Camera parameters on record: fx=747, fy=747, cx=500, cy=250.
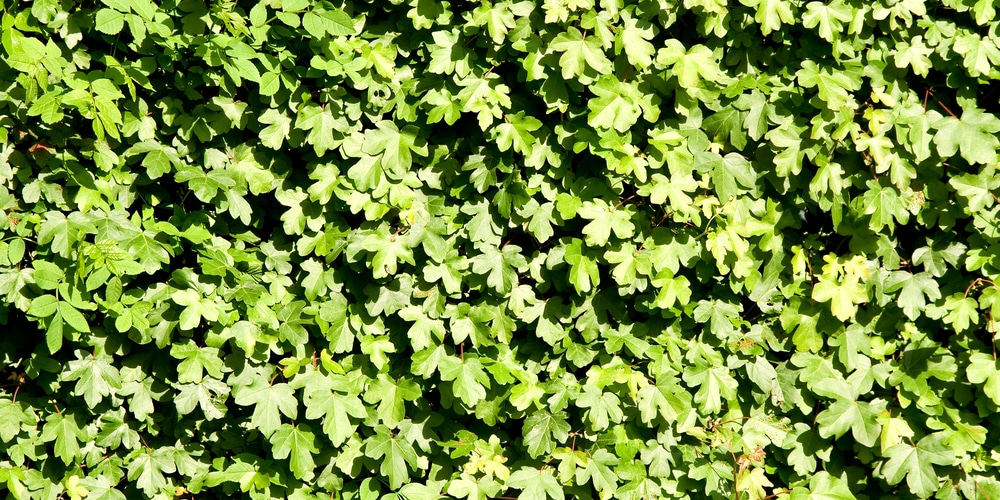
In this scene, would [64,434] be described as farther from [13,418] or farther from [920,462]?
[920,462]

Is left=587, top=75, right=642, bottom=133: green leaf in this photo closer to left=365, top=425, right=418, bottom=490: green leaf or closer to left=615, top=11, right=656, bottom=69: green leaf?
left=615, top=11, right=656, bottom=69: green leaf

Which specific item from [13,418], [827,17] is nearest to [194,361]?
[13,418]

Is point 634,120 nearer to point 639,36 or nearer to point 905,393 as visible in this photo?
point 639,36

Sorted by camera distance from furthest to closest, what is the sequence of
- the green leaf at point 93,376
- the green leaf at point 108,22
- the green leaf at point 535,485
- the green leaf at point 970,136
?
1. the green leaf at point 535,485
2. the green leaf at point 93,376
3. the green leaf at point 970,136
4. the green leaf at point 108,22

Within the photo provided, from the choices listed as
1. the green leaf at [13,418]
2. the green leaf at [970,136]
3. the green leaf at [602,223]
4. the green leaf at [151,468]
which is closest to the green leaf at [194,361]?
the green leaf at [151,468]

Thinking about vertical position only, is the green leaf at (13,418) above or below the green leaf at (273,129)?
below

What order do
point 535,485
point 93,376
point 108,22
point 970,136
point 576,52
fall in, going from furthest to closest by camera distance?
point 535,485 → point 93,376 → point 970,136 → point 576,52 → point 108,22

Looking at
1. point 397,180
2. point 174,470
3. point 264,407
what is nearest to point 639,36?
point 397,180

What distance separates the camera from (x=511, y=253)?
2975 millimetres

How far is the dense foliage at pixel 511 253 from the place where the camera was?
280cm

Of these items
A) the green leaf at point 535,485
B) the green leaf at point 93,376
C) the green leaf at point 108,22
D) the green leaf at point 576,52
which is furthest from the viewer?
the green leaf at point 535,485

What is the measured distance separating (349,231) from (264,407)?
0.78m

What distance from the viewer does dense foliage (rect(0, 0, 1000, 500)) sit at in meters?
2.80

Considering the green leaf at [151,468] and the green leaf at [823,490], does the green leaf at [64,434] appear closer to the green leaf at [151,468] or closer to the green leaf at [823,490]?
the green leaf at [151,468]
